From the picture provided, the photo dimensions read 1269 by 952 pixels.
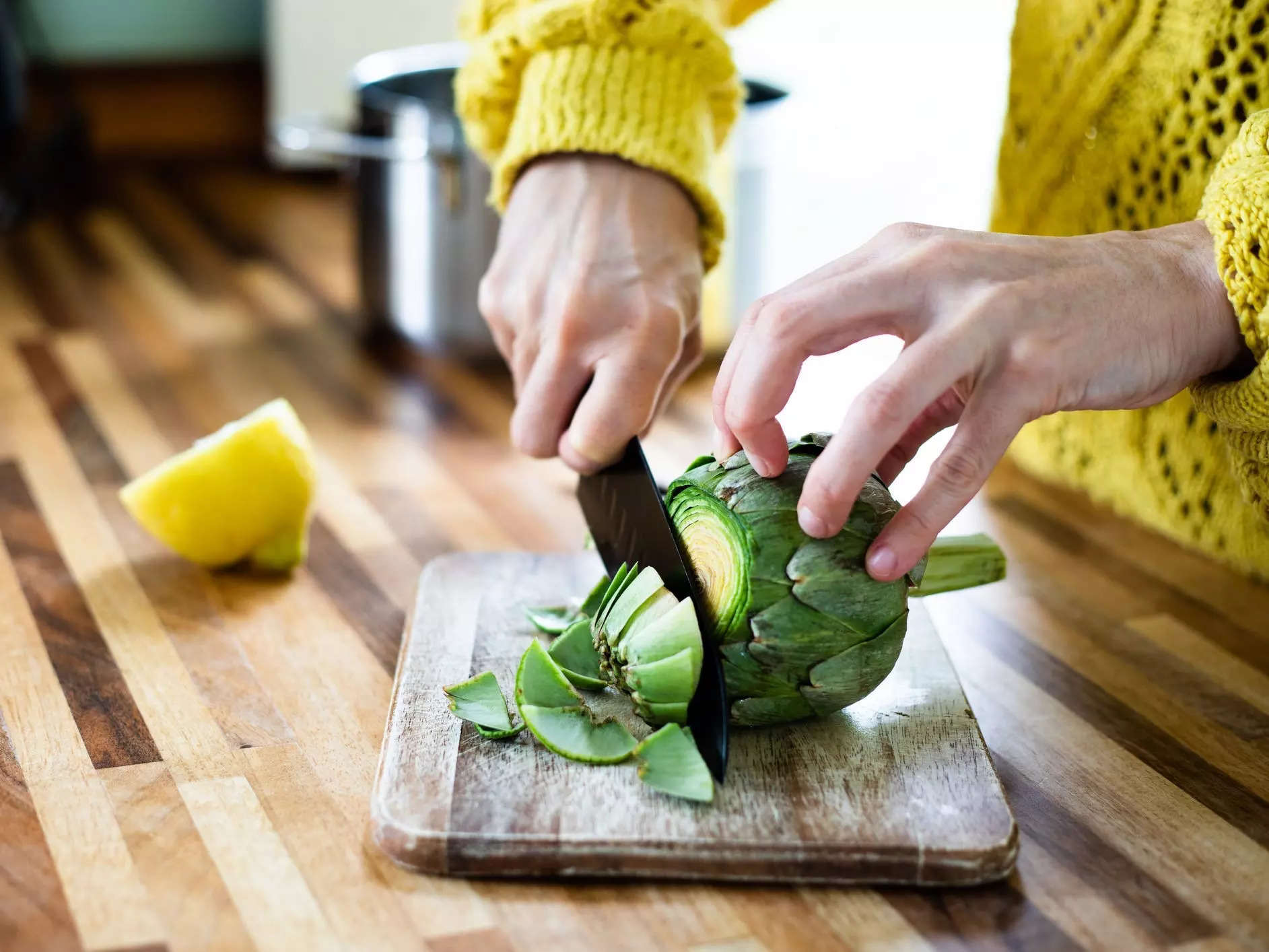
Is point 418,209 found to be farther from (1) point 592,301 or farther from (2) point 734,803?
(2) point 734,803

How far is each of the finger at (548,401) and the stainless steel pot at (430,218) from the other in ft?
2.49

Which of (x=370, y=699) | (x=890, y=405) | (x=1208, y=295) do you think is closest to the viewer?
(x=890, y=405)

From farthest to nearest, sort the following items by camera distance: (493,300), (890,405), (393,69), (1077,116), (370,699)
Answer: (393,69), (1077,116), (493,300), (370,699), (890,405)

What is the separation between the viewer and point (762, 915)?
0.80m

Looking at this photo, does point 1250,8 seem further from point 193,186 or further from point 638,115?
point 193,186

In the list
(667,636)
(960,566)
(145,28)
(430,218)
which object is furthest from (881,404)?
(145,28)

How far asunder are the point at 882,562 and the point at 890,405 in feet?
0.41

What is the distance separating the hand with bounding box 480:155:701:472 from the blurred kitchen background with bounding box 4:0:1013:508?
17.9 inches

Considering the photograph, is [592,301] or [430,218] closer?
[592,301]

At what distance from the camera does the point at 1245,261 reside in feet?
2.99

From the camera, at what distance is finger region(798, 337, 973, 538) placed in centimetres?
83

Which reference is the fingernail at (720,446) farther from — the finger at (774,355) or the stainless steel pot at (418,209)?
the stainless steel pot at (418,209)

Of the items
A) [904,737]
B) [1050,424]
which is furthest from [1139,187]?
[904,737]

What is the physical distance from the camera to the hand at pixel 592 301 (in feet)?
3.53
